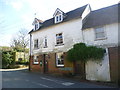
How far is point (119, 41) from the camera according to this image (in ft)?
43.6

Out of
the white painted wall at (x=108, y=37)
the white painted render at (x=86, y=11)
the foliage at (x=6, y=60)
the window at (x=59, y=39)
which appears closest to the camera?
the white painted wall at (x=108, y=37)

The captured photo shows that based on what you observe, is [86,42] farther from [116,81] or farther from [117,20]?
[116,81]

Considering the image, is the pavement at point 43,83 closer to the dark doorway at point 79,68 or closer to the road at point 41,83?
the road at point 41,83

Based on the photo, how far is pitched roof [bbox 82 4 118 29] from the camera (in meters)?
14.6

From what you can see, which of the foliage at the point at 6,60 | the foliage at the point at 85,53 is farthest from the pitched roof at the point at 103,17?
the foliage at the point at 6,60

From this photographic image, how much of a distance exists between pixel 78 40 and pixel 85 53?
2.80m

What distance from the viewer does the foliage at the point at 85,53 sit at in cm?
1377

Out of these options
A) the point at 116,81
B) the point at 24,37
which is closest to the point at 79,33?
the point at 116,81

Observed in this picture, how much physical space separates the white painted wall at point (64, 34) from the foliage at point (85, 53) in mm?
1779

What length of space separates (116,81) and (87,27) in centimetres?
703

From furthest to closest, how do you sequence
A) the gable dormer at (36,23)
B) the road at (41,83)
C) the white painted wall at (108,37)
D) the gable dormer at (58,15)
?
the gable dormer at (36,23)
the gable dormer at (58,15)
the white painted wall at (108,37)
the road at (41,83)

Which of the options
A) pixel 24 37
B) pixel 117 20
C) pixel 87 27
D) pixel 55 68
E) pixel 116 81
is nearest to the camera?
pixel 116 81

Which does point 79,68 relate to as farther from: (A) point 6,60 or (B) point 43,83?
(A) point 6,60

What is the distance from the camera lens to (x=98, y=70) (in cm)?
1415
